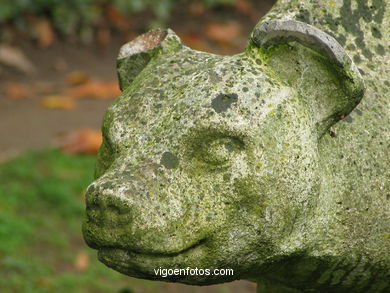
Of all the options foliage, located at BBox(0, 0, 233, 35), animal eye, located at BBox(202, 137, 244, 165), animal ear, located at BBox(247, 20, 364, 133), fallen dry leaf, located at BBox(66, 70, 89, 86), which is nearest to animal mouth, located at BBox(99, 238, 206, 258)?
animal eye, located at BBox(202, 137, 244, 165)

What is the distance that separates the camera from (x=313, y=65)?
203 cm

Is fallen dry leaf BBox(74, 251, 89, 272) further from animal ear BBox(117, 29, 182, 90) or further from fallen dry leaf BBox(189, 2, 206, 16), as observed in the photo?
fallen dry leaf BBox(189, 2, 206, 16)

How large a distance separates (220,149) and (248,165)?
0.24 feet

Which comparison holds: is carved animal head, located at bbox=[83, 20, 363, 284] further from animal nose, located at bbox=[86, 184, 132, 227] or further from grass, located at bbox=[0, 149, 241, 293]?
grass, located at bbox=[0, 149, 241, 293]

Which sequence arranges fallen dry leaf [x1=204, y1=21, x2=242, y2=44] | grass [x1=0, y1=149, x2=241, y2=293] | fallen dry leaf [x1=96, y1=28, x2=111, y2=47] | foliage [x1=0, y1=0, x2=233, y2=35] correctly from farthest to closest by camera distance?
fallen dry leaf [x1=204, y1=21, x2=242, y2=44] → fallen dry leaf [x1=96, y1=28, x2=111, y2=47] → foliage [x1=0, y1=0, x2=233, y2=35] → grass [x1=0, y1=149, x2=241, y2=293]

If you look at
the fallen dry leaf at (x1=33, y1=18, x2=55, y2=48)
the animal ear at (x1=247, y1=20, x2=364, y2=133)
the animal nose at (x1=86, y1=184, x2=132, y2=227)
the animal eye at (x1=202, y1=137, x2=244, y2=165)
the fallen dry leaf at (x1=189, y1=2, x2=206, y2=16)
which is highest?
the fallen dry leaf at (x1=189, y1=2, x2=206, y2=16)

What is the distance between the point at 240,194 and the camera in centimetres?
196

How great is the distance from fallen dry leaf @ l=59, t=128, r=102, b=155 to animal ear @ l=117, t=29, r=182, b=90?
9.76 feet

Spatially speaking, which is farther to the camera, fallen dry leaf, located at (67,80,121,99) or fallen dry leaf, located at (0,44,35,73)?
fallen dry leaf, located at (0,44,35,73)

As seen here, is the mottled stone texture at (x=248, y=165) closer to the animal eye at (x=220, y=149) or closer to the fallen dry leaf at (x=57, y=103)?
the animal eye at (x=220, y=149)

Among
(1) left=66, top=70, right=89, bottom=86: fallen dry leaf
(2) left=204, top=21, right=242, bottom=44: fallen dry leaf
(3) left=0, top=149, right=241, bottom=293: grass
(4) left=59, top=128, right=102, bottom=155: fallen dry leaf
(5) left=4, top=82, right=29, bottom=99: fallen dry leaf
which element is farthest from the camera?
(2) left=204, top=21, right=242, bottom=44: fallen dry leaf

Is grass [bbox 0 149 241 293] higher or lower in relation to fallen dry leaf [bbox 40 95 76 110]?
lower

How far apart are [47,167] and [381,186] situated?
320 cm

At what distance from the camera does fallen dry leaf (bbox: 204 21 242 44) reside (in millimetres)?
7703
